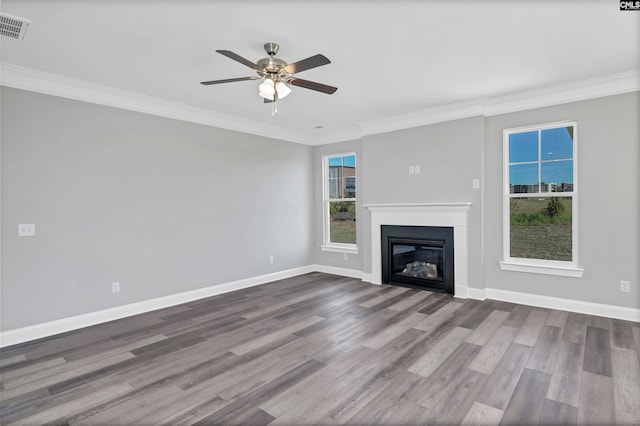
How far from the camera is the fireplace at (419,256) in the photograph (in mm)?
4859

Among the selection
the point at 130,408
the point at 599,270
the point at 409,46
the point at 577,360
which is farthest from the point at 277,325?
the point at 599,270

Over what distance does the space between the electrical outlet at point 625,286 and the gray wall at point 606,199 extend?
0.03 meters

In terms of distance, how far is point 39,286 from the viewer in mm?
3402

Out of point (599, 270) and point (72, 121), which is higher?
point (72, 121)

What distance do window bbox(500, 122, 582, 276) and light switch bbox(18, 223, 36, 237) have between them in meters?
5.61

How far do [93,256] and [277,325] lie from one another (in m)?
2.28

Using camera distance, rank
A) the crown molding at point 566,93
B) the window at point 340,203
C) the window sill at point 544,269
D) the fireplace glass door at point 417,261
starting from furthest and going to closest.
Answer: the window at point 340,203, the fireplace glass door at point 417,261, the window sill at point 544,269, the crown molding at point 566,93

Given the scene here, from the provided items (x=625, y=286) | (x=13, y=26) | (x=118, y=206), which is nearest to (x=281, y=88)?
(x=13, y=26)

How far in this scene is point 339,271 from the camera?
6.26 metres

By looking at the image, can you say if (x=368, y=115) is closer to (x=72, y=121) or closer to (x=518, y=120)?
(x=518, y=120)

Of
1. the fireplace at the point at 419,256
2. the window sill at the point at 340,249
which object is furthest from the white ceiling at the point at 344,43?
the window sill at the point at 340,249

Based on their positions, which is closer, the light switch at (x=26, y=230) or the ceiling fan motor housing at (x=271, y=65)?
the ceiling fan motor housing at (x=271, y=65)

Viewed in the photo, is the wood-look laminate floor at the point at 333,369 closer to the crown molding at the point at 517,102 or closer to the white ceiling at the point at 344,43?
the crown molding at the point at 517,102

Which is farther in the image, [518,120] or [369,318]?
[518,120]
